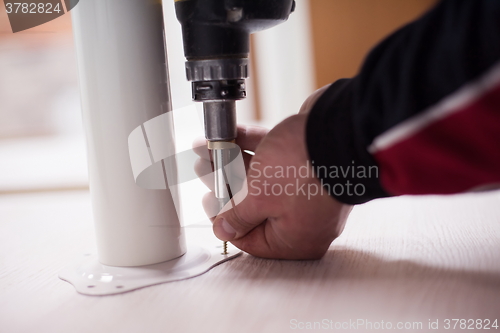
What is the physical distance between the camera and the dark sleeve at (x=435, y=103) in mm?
230

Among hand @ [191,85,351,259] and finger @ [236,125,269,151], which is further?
finger @ [236,125,269,151]

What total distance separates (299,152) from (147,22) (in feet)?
0.52

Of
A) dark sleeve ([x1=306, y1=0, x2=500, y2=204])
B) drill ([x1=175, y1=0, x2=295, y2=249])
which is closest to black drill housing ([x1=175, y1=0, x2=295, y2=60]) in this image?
drill ([x1=175, y1=0, x2=295, y2=249])

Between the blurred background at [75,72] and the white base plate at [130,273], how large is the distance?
25 cm

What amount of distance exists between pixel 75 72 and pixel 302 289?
90 cm

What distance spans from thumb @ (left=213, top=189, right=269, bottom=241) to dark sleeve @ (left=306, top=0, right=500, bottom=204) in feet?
0.38

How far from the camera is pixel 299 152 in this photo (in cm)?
36

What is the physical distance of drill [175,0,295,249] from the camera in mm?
336

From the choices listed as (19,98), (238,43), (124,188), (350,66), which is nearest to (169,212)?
(124,188)

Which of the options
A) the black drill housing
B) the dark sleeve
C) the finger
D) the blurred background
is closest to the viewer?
the dark sleeve

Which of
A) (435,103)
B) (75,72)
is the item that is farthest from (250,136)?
(75,72)

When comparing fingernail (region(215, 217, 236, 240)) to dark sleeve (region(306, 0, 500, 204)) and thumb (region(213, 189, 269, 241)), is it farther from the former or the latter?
dark sleeve (region(306, 0, 500, 204))

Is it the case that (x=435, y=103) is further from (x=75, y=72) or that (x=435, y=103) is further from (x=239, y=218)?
(x=75, y=72)

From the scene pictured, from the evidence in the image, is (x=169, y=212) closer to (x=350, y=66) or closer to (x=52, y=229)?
(x=52, y=229)
